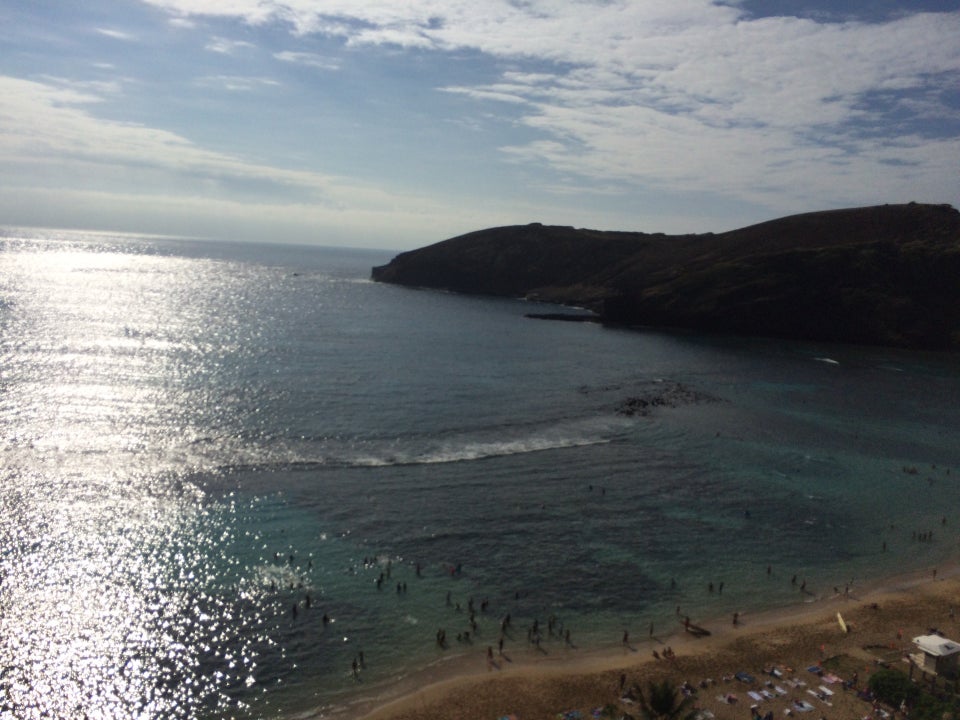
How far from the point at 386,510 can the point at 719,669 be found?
81.1 ft

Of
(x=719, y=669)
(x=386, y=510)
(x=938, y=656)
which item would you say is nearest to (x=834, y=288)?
(x=386, y=510)

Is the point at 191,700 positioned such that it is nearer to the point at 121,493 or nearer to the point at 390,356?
the point at 121,493

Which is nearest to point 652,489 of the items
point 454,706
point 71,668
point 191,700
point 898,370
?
point 454,706

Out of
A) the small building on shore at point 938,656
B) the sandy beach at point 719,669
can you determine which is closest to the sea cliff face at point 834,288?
the sandy beach at point 719,669

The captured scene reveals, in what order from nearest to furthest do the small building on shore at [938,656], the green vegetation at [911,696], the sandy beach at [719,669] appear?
the green vegetation at [911,696] < the sandy beach at [719,669] < the small building on shore at [938,656]

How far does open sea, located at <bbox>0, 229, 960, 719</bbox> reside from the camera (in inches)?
1337

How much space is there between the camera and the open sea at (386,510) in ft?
111

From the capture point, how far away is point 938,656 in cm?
3166

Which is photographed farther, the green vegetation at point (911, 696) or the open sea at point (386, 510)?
the open sea at point (386, 510)

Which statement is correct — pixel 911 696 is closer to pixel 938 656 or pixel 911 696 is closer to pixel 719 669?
pixel 938 656

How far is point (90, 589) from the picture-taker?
1502 inches

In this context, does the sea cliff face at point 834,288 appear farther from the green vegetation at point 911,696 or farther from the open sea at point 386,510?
the green vegetation at point 911,696

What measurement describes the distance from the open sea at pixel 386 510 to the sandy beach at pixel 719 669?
123cm

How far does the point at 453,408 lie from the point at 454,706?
4676 centimetres
